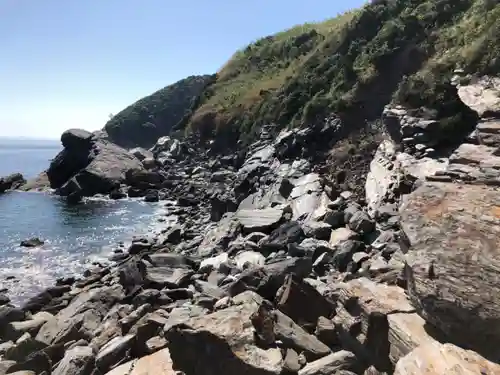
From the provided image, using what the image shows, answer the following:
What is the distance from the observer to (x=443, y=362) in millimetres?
6324

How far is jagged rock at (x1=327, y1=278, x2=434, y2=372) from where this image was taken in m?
7.58

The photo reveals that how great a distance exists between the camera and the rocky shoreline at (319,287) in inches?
291

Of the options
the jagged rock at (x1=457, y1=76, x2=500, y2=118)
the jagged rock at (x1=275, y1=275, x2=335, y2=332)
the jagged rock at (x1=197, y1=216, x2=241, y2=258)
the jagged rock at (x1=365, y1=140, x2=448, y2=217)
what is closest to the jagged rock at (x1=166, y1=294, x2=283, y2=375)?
the jagged rock at (x1=275, y1=275, x2=335, y2=332)

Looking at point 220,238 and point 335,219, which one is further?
point 220,238

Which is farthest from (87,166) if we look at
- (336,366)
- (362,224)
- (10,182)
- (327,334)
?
(336,366)

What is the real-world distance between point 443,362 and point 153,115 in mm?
107839

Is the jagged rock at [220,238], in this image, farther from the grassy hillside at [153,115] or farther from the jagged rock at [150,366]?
the grassy hillside at [153,115]

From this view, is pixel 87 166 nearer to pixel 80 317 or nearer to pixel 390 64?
pixel 390 64

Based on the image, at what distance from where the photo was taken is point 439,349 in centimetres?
663

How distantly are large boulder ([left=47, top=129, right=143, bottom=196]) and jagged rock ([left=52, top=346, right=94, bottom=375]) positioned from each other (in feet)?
132

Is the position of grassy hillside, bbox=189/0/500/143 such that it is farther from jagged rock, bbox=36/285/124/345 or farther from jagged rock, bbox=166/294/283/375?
jagged rock, bbox=36/285/124/345

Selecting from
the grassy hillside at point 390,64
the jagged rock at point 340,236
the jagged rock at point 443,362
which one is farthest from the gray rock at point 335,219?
the jagged rock at point 443,362

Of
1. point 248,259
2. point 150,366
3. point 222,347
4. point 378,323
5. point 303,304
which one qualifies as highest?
point 378,323

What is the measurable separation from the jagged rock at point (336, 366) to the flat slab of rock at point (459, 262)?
1658 mm
